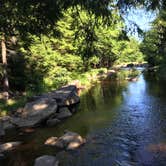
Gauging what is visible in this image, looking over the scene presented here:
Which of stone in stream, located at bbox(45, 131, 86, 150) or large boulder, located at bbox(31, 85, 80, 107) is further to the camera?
large boulder, located at bbox(31, 85, 80, 107)

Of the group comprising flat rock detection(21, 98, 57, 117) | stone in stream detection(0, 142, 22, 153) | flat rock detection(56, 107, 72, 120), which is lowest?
stone in stream detection(0, 142, 22, 153)

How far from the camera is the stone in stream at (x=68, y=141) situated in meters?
10.2

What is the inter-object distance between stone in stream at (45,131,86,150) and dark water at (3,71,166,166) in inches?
11.4

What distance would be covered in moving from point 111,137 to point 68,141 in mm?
1865

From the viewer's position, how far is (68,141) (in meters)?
10.5

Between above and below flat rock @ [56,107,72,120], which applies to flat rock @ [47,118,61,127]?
below

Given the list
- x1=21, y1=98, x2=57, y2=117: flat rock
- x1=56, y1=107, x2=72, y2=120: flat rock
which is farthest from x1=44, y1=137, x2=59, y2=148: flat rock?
x1=56, y1=107, x2=72, y2=120: flat rock

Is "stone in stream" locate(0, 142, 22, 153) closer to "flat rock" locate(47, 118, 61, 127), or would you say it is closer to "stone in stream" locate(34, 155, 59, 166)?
"stone in stream" locate(34, 155, 59, 166)

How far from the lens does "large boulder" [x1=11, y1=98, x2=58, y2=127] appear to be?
14.0 meters

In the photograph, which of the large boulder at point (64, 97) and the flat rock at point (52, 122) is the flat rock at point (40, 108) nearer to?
the flat rock at point (52, 122)

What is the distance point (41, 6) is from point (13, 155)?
691 centimetres

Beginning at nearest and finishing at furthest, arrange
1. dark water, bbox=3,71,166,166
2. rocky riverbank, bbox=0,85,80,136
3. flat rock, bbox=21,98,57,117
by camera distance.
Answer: dark water, bbox=3,71,166,166 < rocky riverbank, bbox=0,85,80,136 < flat rock, bbox=21,98,57,117

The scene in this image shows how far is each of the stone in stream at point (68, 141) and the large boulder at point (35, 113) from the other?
10.5 feet

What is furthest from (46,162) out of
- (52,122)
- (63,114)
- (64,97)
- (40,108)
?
(64,97)
